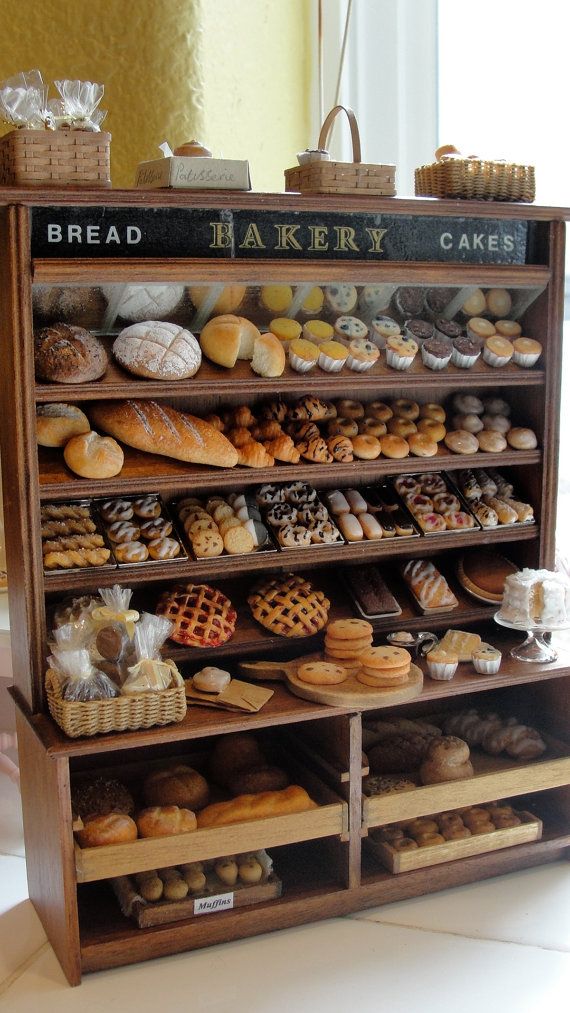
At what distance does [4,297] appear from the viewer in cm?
250

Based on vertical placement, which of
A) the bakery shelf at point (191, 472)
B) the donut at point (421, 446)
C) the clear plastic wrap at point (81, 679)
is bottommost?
the clear plastic wrap at point (81, 679)

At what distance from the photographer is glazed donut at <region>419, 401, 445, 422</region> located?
317 centimetres

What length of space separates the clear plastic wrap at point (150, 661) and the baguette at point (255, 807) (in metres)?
0.39

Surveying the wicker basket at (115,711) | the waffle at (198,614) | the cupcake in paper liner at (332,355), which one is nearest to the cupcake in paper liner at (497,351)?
the cupcake in paper liner at (332,355)

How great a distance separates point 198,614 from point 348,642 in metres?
0.41

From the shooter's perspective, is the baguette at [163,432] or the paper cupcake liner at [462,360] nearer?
the baguette at [163,432]

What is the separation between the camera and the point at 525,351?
309 cm

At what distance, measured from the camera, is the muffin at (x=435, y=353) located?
297cm

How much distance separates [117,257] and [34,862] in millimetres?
1559

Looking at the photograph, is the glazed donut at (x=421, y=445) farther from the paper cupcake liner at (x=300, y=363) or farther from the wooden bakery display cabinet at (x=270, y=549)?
the paper cupcake liner at (x=300, y=363)

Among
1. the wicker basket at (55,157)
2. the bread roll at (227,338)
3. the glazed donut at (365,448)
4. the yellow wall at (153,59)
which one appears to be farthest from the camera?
the yellow wall at (153,59)

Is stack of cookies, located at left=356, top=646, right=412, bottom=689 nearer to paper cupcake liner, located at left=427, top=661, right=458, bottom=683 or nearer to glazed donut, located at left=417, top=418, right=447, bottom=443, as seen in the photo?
paper cupcake liner, located at left=427, top=661, right=458, bottom=683

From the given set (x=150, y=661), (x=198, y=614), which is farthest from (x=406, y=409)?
(x=150, y=661)

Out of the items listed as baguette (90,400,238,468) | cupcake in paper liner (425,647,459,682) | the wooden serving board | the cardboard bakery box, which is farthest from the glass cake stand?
the cardboard bakery box
